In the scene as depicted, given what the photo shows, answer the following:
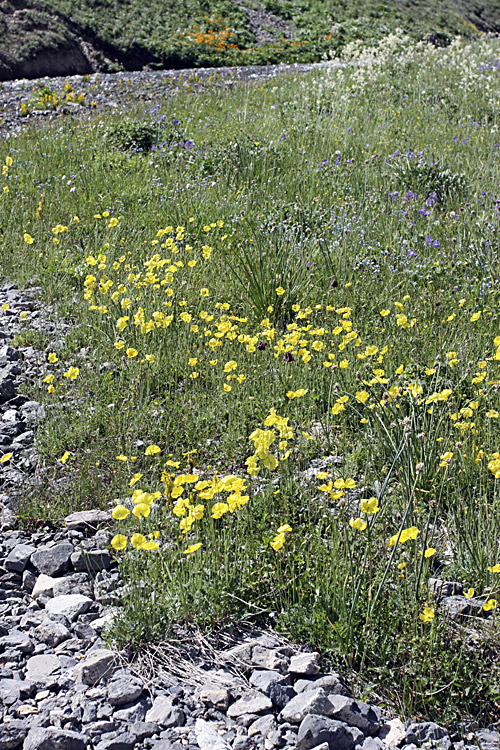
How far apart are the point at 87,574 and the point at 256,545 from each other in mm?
749

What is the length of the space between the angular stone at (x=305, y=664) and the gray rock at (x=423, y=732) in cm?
35

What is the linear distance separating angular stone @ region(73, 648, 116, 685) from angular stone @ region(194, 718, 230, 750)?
1.30ft

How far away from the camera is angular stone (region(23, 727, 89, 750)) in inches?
79.3

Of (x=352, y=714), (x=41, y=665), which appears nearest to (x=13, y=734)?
(x=41, y=665)

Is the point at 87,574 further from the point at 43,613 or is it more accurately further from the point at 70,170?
the point at 70,170

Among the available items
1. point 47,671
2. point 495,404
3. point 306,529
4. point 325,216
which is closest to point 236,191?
point 325,216

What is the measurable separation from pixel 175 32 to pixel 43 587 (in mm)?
19903

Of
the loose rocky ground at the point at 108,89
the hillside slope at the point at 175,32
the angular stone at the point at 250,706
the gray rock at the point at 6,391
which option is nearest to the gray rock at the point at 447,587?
the angular stone at the point at 250,706

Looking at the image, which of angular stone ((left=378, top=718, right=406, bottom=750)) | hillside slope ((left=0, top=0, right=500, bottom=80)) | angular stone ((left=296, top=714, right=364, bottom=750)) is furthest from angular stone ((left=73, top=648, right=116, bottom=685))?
hillside slope ((left=0, top=0, right=500, bottom=80))

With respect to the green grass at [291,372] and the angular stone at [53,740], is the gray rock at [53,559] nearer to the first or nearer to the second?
the green grass at [291,372]

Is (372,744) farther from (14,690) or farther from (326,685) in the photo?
(14,690)

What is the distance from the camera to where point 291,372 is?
13.2 feet

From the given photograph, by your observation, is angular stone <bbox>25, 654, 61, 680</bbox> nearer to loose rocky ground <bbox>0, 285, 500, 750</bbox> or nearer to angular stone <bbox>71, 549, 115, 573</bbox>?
loose rocky ground <bbox>0, 285, 500, 750</bbox>

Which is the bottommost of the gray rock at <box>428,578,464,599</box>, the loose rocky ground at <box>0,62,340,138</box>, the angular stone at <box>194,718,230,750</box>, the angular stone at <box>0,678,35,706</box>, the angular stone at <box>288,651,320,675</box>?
the angular stone at <box>0,678,35,706</box>
